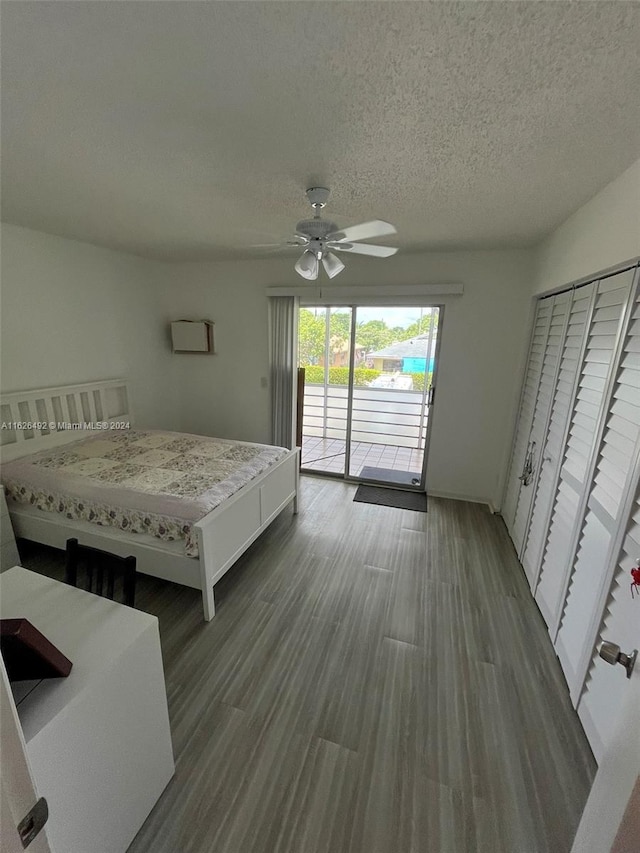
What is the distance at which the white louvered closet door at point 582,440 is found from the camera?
1688mm

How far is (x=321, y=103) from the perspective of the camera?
3.97 feet

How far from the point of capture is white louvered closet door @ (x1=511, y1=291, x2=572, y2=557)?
2.39 meters

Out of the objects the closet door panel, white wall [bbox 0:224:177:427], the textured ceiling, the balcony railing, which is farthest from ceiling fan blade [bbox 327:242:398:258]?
white wall [bbox 0:224:177:427]

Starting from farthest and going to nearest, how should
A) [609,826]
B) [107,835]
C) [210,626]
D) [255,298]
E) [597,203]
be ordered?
1. [255,298]
2. [210,626]
3. [597,203]
4. [107,835]
5. [609,826]

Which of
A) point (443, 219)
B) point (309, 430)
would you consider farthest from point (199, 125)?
point (309, 430)

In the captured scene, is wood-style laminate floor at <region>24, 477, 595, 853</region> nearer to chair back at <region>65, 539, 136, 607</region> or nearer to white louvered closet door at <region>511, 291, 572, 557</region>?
white louvered closet door at <region>511, 291, 572, 557</region>

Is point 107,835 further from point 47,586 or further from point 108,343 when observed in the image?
point 108,343

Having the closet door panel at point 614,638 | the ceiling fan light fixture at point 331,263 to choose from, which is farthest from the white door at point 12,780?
the ceiling fan light fixture at point 331,263

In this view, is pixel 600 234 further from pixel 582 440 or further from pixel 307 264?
pixel 307 264

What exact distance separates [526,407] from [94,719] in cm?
339

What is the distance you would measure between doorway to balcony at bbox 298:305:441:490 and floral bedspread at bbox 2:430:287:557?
5.52 ft

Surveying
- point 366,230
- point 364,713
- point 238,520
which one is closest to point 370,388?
point 238,520

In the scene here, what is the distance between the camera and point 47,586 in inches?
53.9

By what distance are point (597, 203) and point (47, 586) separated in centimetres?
321
